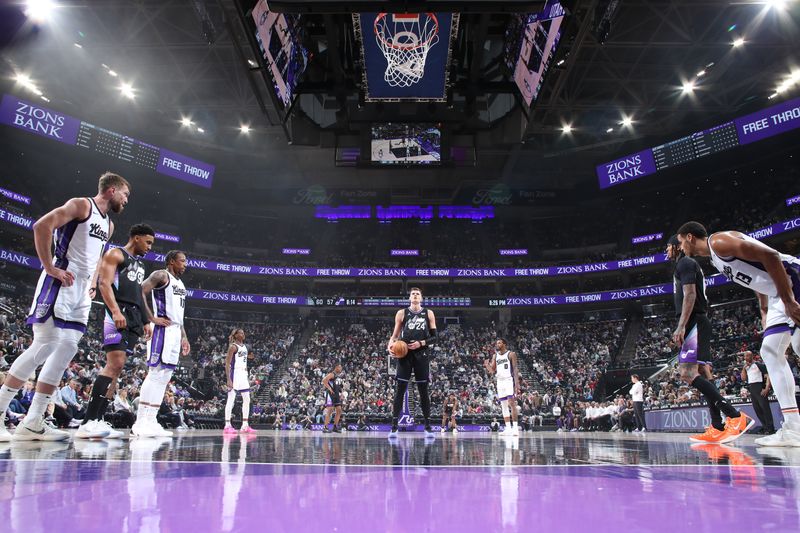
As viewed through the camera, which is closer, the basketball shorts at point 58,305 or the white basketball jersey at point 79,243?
the basketball shorts at point 58,305

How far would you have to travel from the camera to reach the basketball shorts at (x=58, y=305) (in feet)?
13.2

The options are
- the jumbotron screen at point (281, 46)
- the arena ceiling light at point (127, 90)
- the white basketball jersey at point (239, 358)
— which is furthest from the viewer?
the arena ceiling light at point (127, 90)

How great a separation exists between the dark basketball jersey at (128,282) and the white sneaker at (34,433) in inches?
55.0

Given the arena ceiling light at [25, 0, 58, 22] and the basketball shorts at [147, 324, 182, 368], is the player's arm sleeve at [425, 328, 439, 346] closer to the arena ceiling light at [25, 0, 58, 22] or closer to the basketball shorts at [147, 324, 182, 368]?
the basketball shorts at [147, 324, 182, 368]

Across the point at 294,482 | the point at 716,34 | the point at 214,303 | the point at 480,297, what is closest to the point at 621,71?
the point at 716,34

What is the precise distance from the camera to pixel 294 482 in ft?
6.61

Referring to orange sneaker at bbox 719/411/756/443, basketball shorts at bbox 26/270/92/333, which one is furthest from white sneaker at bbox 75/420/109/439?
orange sneaker at bbox 719/411/756/443

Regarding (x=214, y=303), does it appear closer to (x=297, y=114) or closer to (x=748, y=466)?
(x=297, y=114)

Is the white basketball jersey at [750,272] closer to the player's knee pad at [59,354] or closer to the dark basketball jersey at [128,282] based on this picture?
the player's knee pad at [59,354]

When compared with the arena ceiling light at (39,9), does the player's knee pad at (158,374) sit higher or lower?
lower

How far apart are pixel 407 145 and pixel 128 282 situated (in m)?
11.5

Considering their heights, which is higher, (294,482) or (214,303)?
(214,303)

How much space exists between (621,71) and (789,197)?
40.4ft

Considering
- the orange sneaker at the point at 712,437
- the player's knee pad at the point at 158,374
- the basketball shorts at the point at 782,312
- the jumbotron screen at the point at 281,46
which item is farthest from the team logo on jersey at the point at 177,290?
the jumbotron screen at the point at 281,46
